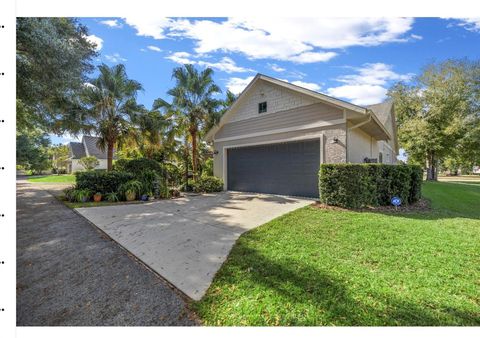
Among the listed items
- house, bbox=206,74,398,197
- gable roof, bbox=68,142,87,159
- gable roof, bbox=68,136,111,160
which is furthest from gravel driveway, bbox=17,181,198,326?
gable roof, bbox=68,142,87,159

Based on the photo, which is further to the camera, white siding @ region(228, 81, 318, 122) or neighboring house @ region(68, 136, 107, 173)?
neighboring house @ region(68, 136, 107, 173)

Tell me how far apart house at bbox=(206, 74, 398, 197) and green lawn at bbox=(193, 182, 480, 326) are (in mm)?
3872

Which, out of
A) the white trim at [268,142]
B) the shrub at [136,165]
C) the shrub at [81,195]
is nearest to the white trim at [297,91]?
the white trim at [268,142]

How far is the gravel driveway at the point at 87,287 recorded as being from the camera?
2193mm

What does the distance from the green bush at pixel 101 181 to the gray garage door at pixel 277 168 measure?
16.2 ft

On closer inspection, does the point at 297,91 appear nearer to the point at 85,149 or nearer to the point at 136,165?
the point at 136,165

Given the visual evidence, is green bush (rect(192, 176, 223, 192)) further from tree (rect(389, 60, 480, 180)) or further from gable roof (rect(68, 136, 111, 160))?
gable roof (rect(68, 136, 111, 160))

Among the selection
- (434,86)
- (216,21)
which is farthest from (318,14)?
(434,86)

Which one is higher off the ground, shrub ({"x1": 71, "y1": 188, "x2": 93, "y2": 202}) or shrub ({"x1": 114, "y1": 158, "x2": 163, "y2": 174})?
shrub ({"x1": 114, "y1": 158, "x2": 163, "y2": 174})

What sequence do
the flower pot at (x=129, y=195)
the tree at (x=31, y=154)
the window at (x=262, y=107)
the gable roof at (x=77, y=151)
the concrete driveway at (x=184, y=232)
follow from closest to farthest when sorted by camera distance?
the concrete driveway at (x=184, y=232), the flower pot at (x=129, y=195), the window at (x=262, y=107), the tree at (x=31, y=154), the gable roof at (x=77, y=151)

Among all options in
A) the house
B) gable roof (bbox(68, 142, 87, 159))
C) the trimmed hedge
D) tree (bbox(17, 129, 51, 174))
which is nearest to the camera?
the trimmed hedge

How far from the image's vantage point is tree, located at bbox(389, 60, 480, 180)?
20.7 meters

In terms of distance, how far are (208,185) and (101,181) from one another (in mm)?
4545

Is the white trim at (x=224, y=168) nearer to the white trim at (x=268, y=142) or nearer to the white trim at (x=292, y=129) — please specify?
the white trim at (x=268, y=142)
